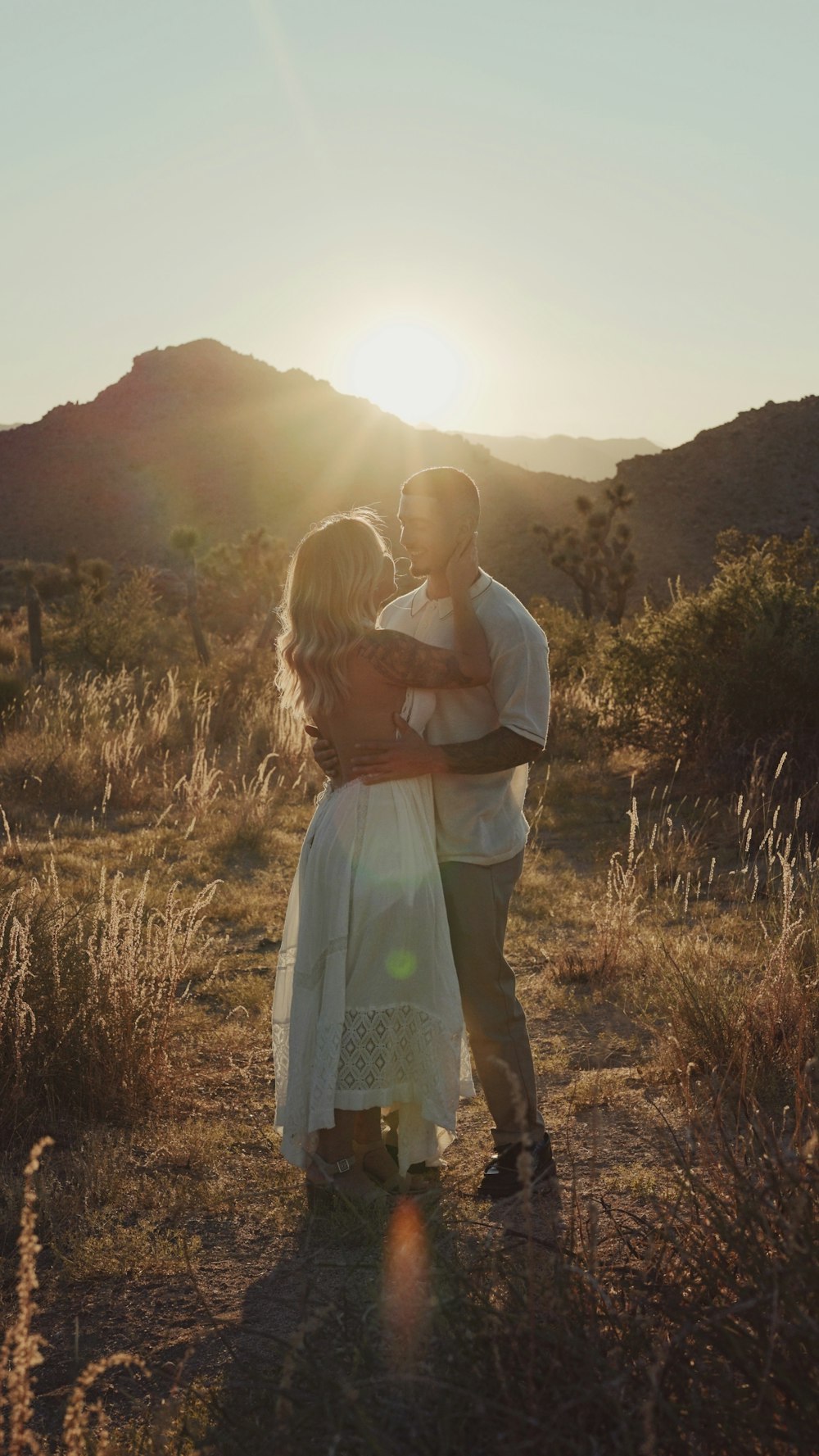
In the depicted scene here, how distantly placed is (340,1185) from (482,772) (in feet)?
4.14

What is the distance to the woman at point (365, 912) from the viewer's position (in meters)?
3.28

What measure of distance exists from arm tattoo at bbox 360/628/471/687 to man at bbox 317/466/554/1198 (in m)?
0.16

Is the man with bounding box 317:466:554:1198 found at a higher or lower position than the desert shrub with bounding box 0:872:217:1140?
higher

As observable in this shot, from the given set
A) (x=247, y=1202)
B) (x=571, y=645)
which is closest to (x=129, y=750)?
(x=247, y=1202)

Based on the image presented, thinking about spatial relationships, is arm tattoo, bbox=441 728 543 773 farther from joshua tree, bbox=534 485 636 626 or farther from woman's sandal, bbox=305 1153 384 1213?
joshua tree, bbox=534 485 636 626

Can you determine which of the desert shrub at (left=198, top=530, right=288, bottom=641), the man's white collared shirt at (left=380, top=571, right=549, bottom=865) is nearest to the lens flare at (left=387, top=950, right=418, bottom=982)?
the man's white collared shirt at (left=380, top=571, right=549, bottom=865)

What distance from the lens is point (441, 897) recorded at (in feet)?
11.1

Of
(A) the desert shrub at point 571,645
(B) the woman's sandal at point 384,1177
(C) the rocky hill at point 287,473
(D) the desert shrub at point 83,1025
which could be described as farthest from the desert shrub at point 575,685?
(C) the rocky hill at point 287,473

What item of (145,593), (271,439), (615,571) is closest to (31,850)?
(145,593)

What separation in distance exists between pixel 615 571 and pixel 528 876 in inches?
1101

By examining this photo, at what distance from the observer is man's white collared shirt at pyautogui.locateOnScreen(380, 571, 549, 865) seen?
3.40 metres

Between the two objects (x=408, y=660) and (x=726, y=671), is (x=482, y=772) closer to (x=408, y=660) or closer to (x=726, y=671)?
(x=408, y=660)

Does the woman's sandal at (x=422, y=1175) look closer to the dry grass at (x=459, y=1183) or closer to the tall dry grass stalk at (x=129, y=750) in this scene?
the dry grass at (x=459, y=1183)

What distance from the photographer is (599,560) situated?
36344 millimetres
